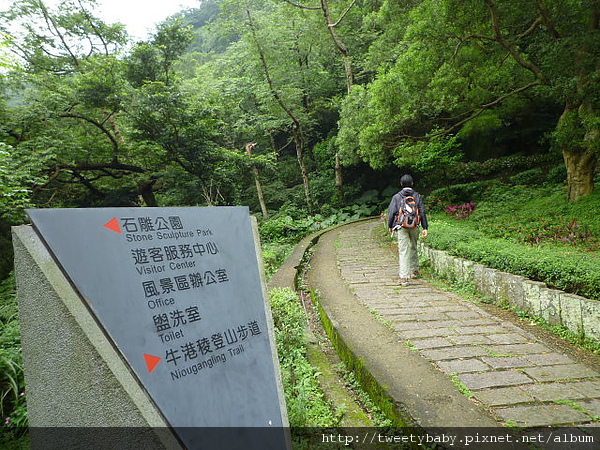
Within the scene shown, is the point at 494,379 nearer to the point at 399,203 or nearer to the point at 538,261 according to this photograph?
the point at 538,261

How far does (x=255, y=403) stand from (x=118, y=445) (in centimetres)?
70

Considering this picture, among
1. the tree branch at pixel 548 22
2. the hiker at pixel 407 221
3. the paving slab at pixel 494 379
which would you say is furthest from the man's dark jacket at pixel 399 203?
the tree branch at pixel 548 22

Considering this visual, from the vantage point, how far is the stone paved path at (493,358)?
7.39 feet

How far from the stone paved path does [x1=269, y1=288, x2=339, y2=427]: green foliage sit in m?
1.06

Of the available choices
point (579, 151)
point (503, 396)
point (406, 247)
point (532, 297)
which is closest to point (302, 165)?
point (579, 151)

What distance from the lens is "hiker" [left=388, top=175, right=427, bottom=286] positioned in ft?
17.2

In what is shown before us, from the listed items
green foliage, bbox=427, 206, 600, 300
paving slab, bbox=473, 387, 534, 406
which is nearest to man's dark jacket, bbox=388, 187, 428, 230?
green foliage, bbox=427, 206, 600, 300

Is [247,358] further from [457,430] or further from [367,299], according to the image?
[367,299]

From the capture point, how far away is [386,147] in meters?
9.70

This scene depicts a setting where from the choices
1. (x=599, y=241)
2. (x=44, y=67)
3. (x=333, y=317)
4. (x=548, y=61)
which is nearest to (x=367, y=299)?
(x=333, y=317)

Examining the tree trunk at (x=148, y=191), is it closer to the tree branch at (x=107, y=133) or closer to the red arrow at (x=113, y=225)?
the tree branch at (x=107, y=133)

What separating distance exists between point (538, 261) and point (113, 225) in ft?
14.2

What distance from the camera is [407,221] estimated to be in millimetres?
5230

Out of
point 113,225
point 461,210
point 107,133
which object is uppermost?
point 107,133
